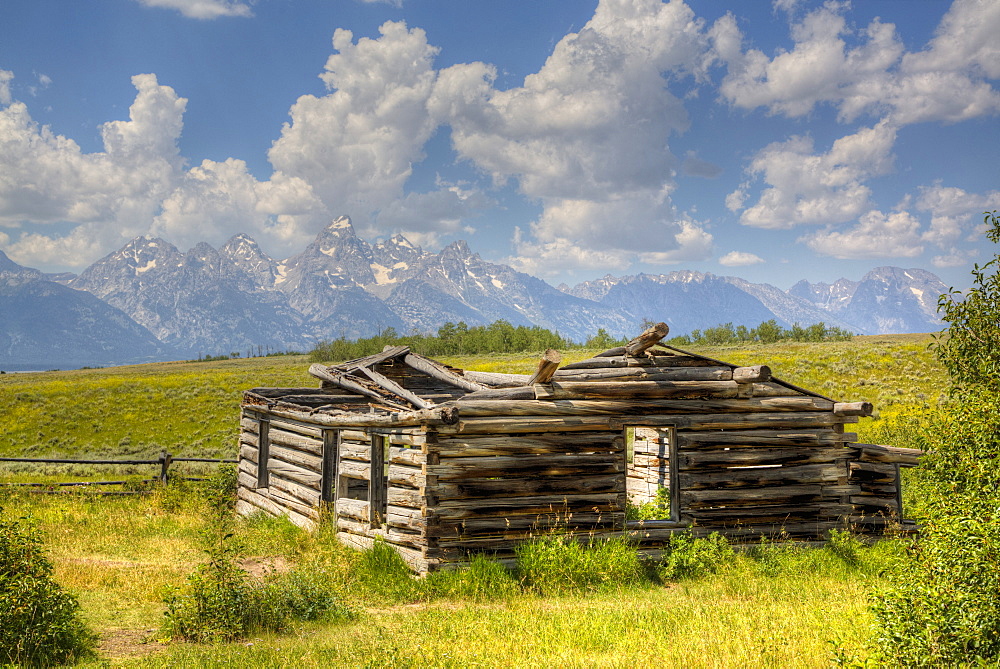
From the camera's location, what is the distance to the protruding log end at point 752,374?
36.0ft

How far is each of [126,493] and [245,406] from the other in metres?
4.42

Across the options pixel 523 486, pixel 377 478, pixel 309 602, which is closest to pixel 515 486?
pixel 523 486

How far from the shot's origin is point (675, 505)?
11188 mm

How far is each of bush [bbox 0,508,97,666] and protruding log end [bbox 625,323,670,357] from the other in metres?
7.84

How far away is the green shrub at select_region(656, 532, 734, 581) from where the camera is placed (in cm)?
1030

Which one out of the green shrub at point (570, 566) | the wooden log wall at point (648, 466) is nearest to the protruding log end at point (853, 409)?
the wooden log wall at point (648, 466)

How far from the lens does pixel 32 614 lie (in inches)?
258

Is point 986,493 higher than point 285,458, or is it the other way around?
point 986,493

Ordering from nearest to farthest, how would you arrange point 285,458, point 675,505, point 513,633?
point 513,633 < point 675,505 < point 285,458

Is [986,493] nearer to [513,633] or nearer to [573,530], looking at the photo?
[513,633]

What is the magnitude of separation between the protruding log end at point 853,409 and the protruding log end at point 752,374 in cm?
157

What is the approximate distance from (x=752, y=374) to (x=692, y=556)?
3.07 meters

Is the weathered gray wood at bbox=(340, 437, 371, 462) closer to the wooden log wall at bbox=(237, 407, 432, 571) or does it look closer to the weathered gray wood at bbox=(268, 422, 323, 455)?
the wooden log wall at bbox=(237, 407, 432, 571)

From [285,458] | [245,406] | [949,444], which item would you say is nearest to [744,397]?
[949,444]
